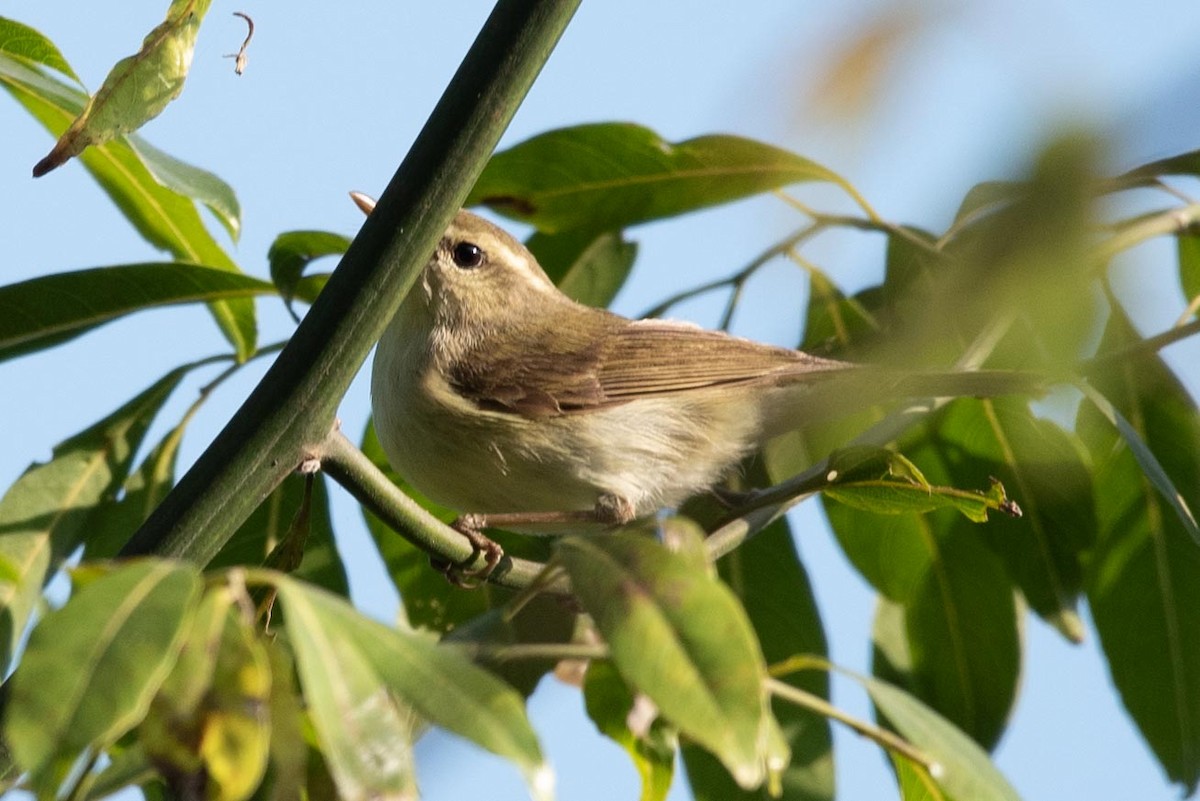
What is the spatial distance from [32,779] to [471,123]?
2.49ft

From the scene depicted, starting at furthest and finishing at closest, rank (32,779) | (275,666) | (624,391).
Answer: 1. (624,391)
2. (275,666)
3. (32,779)

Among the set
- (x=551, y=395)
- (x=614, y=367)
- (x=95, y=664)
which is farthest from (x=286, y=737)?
(x=614, y=367)

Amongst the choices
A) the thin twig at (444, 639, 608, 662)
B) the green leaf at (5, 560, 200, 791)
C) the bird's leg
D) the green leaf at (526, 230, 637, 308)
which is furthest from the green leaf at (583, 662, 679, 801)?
the green leaf at (526, 230, 637, 308)

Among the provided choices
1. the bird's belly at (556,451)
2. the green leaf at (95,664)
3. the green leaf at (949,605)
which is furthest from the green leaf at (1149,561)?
the green leaf at (95,664)

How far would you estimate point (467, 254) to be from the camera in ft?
11.1

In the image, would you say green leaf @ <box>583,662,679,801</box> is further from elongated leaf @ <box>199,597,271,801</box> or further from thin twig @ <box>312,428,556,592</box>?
elongated leaf @ <box>199,597,271,801</box>

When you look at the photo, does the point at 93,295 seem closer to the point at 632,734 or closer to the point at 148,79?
the point at 148,79

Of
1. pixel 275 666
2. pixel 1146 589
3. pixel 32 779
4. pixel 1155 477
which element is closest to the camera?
pixel 32 779

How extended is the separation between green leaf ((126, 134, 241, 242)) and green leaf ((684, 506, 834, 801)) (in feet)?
3.57

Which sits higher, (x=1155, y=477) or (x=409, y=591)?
(x=1155, y=477)

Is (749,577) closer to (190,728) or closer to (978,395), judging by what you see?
(978,395)

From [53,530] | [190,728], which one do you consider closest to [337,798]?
[190,728]

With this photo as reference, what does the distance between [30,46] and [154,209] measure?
558 millimetres

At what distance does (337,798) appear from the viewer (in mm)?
1401
